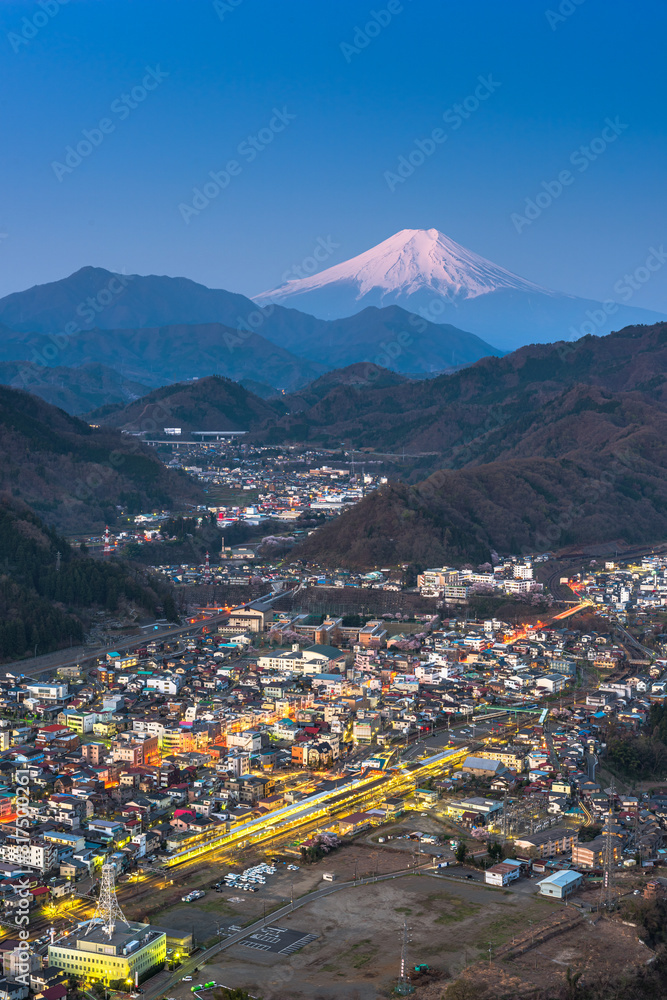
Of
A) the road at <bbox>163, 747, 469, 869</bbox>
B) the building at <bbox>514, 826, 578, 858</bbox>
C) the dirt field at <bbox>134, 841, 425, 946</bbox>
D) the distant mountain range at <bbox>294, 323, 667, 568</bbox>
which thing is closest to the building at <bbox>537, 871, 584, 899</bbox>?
the building at <bbox>514, 826, 578, 858</bbox>

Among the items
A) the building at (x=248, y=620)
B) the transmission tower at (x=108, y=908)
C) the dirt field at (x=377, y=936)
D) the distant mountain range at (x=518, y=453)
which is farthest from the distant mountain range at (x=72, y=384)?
the transmission tower at (x=108, y=908)

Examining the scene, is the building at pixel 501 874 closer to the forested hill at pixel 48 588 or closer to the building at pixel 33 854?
the building at pixel 33 854

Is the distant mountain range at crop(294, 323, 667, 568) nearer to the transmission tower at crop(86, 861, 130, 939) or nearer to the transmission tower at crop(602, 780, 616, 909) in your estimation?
the transmission tower at crop(602, 780, 616, 909)

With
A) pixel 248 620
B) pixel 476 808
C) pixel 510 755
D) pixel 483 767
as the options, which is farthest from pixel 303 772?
pixel 248 620

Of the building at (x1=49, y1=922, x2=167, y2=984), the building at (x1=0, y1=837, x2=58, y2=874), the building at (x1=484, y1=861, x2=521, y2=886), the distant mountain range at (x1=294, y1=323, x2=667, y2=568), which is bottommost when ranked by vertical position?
the building at (x1=484, y1=861, x2=521, y2=886)

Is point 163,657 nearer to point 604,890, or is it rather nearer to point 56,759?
point 56,759

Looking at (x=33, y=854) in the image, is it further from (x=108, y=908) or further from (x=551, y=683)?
(x=551, y=683)
